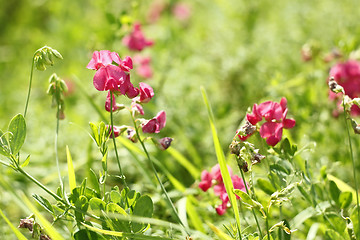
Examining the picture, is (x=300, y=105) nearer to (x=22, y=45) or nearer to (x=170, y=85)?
(x=170, y=85)

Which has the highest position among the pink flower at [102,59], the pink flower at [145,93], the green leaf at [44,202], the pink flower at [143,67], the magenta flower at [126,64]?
the pink flower at [143,67]

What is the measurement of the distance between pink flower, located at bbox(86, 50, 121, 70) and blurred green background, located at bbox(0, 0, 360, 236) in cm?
63

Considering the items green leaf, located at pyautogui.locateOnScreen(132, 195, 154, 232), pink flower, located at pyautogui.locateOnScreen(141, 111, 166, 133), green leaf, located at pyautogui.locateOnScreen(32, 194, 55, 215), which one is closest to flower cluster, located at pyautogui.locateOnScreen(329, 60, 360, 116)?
pink flower, located at pyautogui.locateOnScreen(141, 111, 166, 133)

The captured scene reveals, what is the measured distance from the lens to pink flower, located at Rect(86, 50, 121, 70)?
1.02m

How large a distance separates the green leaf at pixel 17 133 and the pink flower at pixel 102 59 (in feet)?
0.63

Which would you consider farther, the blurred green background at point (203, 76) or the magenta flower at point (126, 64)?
the blurred green background at point (203, 76)

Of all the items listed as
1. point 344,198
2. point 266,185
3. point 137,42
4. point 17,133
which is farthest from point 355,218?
point 137,42

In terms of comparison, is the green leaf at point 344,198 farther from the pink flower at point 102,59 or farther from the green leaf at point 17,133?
the green leaf at point 17,133

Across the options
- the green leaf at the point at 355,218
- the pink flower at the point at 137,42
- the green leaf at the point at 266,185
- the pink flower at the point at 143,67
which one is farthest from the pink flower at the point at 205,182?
the pink flower at the point at 143,67

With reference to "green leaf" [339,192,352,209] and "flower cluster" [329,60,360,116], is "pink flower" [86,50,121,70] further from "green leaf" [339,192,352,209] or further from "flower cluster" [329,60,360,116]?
"flower cluster" [329,60,360,116]

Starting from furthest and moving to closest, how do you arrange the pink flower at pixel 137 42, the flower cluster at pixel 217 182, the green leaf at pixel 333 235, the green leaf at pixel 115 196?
1. the pink flower at pixel 137 42
2. the flower cluster at pixel 217 182
3. the green leaf at pixel 333 235
4. the green leaf at pixel 115 196

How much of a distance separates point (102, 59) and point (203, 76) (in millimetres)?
1546

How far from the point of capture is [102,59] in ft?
3.38

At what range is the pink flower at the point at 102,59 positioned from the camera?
102cm
